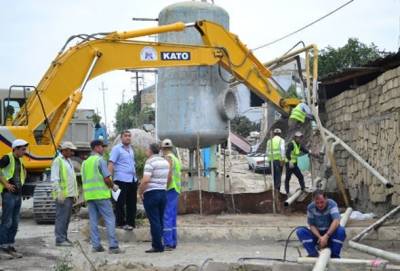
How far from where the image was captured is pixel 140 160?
2369 centimetres

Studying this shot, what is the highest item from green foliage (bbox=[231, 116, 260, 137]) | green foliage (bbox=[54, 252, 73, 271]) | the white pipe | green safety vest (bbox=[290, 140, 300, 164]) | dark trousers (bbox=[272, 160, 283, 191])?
green foliage (bbox=[231, 116, 260, 137])

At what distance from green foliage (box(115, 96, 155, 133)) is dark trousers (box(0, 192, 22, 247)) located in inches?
1632

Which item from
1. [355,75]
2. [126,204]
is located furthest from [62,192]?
[355,75]

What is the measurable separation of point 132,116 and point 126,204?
1948 inches

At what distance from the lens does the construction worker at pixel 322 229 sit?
25.8 ft

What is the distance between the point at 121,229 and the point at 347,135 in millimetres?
5526

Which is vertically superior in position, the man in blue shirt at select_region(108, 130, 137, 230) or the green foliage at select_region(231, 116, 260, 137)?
the green foliage at select_region(231, 116, 260, 137)

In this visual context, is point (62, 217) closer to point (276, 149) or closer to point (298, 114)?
point (276, 149)

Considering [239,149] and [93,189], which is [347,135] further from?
[239,149]

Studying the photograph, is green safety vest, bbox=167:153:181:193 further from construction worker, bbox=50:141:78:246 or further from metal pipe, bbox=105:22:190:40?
metal pipe, bbox=105:22:190:40

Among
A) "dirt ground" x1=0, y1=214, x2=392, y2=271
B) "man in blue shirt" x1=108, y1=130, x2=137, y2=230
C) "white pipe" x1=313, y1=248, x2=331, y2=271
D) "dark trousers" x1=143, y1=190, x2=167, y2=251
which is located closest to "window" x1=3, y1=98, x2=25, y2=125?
"dirt ground" x1=0, y1=214, x2=392, y2=271

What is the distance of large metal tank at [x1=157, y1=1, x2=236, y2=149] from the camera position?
15.6m

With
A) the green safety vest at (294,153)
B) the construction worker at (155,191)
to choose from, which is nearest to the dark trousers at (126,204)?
the construction worker at (155,191)

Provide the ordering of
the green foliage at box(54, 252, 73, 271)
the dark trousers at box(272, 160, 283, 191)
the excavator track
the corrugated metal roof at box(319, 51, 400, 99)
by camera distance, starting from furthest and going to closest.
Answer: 1. the dark trousers at box(272, 160, 283, 191)
2. the excavator track
3. the corrugated metal roof at box(319, 51, 400, 99)
4. the green foliage at box(54, 252, 73, 271)
